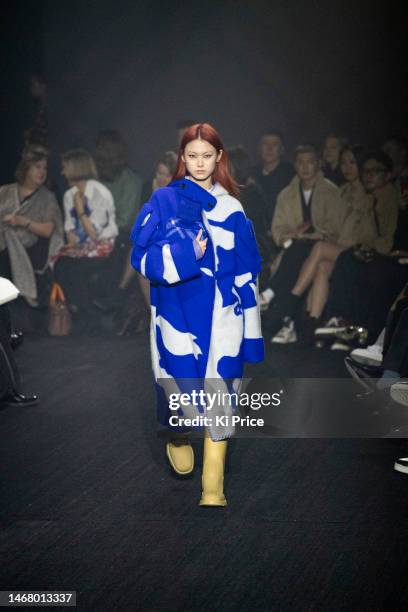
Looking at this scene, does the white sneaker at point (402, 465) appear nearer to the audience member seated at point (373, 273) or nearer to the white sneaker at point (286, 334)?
the audience member seated at point (373, 273)

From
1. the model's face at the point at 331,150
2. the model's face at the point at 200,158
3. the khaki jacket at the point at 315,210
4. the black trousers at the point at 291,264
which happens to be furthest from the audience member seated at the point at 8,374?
the model's face at the point at 331,150

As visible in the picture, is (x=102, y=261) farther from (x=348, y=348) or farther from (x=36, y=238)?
(x=348, y=348)

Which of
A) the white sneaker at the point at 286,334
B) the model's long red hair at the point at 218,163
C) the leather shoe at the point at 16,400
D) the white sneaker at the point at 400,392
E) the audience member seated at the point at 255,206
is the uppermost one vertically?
the model's long red hair at the point at 218,163

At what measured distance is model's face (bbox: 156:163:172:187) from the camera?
6492mm

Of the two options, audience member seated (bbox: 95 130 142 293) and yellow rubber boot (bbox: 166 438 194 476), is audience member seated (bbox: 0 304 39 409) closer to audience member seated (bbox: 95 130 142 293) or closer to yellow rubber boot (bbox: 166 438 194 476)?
yellow rubber boot (bbox: 166 438 194 476)

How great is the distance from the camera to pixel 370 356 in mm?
4539

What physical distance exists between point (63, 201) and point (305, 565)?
4.52 metres

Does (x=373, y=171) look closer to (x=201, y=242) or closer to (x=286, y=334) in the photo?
(x=286, y=334)

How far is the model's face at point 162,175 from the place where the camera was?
6492 mm

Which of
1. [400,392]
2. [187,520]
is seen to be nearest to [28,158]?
[400,392]

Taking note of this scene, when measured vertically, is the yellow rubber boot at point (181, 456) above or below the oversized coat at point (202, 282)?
below

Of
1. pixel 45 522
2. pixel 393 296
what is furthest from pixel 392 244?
pixel 45 522

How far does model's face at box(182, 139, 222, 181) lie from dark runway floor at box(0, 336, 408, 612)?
109cm

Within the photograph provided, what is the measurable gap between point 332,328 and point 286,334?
0.35 metres
